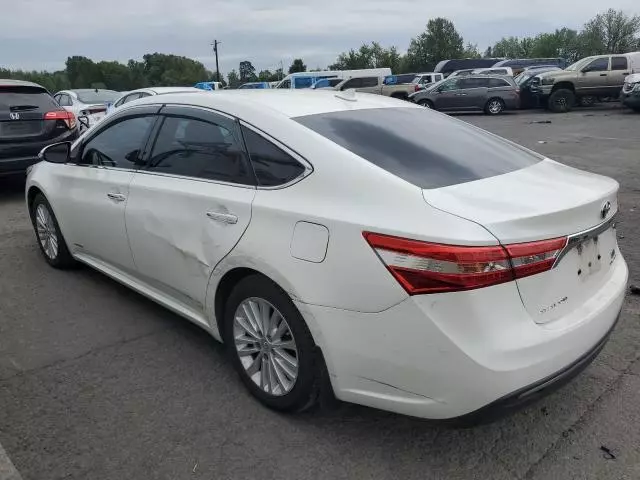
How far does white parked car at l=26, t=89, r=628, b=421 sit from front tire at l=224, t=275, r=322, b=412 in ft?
0.03

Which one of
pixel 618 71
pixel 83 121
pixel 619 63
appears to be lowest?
pixel 83 121

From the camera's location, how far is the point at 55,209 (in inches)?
178

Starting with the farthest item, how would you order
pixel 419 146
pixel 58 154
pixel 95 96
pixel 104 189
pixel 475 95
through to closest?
pixel 475 95, pixel 95 96, pixel 58 154, pixel 104 189, pixel 419 146

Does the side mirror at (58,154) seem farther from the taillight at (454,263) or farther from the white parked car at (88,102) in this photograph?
the white parked car at (88,102)

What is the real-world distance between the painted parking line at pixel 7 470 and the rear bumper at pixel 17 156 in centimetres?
608

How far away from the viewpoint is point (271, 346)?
8.90 feet

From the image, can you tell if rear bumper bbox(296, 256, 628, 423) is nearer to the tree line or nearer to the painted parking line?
the painted parking line

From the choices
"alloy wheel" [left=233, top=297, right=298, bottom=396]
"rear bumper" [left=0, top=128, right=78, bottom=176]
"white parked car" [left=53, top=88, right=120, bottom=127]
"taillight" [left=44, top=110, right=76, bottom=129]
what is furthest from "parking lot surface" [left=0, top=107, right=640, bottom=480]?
"white parked car" [left=53, top=88, right=120, bottom=127]

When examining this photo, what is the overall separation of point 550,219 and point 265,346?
1.42 meters

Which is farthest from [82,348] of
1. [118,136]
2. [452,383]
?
[452,383]

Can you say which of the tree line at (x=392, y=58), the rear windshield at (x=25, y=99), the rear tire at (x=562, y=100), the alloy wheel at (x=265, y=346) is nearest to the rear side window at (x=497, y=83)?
the rear tire at (x=562, y=100)

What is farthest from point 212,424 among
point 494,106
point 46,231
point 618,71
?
point 618,71

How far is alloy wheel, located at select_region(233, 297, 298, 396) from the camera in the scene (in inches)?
104

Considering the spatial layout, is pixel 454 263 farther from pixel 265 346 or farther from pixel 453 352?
pixel 265 346
